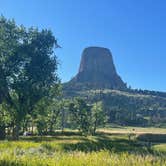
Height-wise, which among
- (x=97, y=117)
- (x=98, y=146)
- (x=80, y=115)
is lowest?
(x=98, y=146)

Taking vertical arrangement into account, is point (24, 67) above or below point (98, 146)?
above

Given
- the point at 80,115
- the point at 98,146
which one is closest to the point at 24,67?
the point at 98,146

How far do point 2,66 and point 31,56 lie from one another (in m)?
3.74

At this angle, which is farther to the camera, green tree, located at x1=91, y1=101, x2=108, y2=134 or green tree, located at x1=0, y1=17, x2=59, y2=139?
green tree, located at x1=91, y1=101, x2=108, y2=134

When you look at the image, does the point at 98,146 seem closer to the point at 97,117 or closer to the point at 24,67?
the point at 24,67

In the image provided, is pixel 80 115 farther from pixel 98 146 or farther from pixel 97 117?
pixel 98 146

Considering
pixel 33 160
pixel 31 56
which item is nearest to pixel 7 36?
pixel 31 56

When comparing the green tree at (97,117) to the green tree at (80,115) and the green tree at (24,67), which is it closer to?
the green tree at (80,115)

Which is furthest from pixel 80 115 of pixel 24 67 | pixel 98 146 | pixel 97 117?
pixel 98 146

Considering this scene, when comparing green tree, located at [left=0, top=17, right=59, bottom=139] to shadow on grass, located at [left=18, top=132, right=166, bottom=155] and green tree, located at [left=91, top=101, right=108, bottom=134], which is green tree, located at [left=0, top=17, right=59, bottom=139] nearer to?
shadow on grass, located at [left=18, top=132, right=166, bottom=155]

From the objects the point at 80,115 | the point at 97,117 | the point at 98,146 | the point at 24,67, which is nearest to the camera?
the point at 98,146

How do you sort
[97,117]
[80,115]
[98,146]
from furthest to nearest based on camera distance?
[97,117] < [80,115] < [98,146]

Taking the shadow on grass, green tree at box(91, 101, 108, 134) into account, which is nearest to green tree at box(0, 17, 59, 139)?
the shadow on grass

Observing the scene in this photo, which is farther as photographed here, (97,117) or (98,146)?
(97,117)
